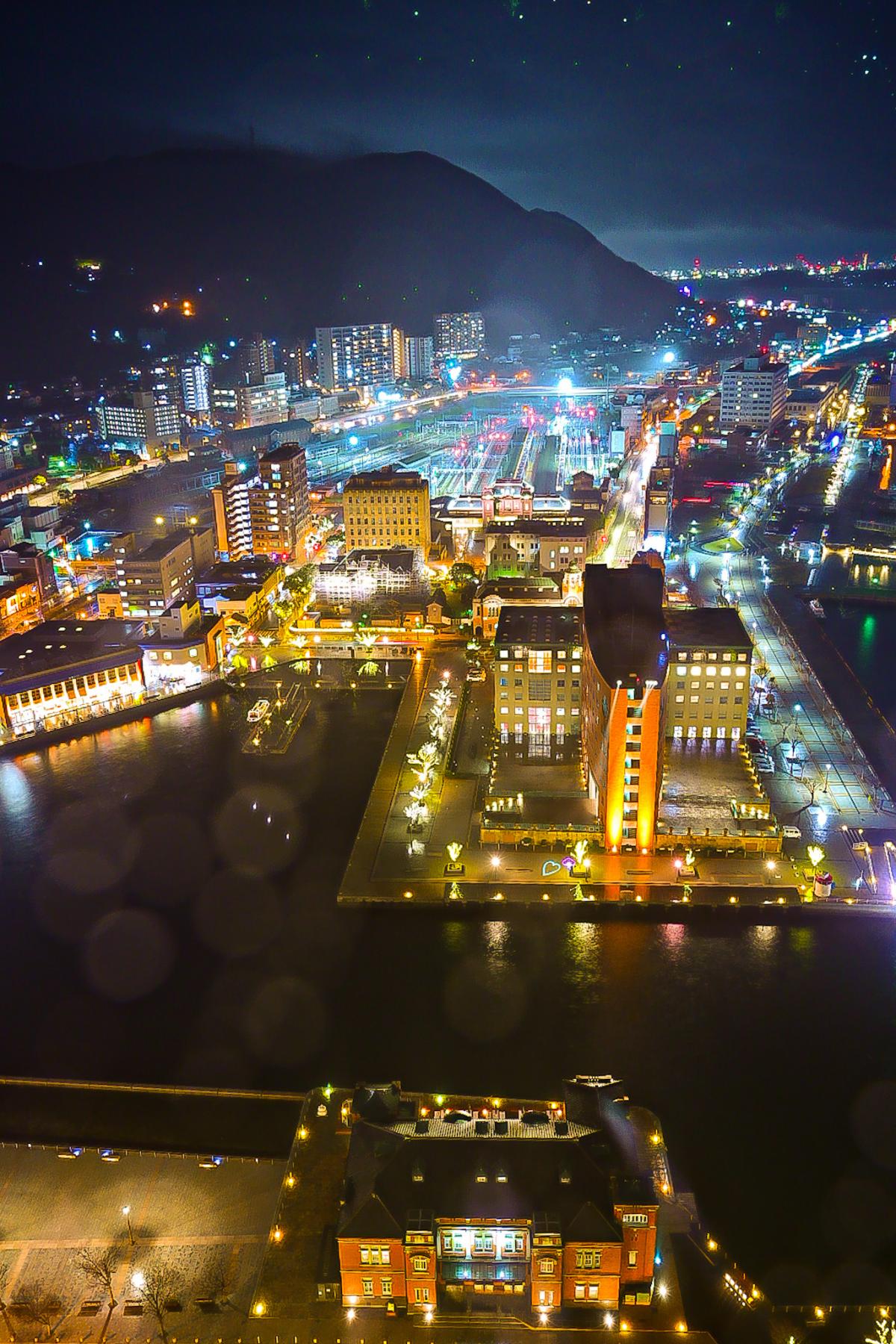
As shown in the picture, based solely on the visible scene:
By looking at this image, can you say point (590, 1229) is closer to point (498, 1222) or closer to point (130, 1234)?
point (498, 1222)

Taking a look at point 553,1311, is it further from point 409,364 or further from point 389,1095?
point 409,364

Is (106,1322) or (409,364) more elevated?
(409,364)

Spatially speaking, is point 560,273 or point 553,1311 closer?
point 553,1311

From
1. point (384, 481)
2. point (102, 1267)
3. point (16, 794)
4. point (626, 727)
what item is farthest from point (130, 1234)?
point (384, 481)

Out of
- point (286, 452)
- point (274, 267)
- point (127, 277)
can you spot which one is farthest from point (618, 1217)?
point (274, 267)

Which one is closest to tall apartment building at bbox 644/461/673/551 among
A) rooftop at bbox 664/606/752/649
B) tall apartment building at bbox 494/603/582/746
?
rooftop at bbox 664/606/752/649

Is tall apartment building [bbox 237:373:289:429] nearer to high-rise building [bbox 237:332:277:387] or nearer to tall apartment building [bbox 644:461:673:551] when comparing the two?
high-rise building [bbox 237:332:277:387]

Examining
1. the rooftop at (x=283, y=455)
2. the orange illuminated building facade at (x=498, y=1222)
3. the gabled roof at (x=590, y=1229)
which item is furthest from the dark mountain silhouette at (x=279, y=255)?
the gabled roof at (x=590, y=1229)

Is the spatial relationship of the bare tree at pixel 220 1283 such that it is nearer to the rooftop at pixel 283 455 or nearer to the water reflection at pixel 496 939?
the water reflection at pixel 496 939
